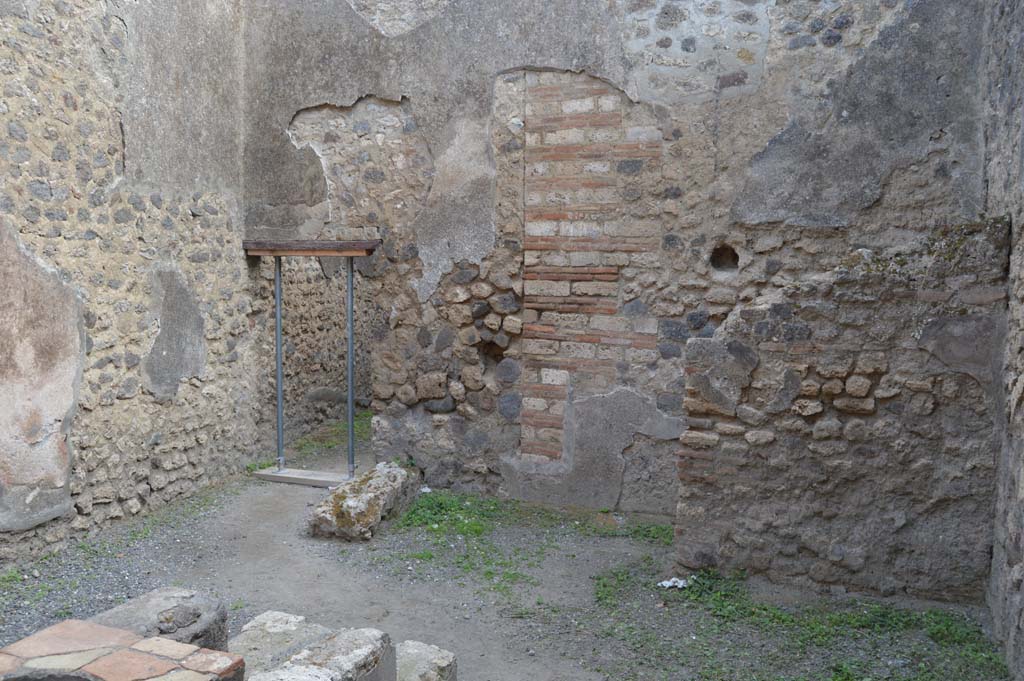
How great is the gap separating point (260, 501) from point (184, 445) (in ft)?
2.20

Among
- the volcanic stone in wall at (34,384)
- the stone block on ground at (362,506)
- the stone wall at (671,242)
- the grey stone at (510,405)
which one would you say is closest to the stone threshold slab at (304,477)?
the stone wall at (671,242)

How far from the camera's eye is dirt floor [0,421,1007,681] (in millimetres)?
3402

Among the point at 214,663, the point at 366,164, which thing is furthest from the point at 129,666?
the point at 366,164

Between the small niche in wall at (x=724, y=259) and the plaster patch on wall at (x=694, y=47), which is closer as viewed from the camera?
the plaster patch on wall at (x=694, y=47)

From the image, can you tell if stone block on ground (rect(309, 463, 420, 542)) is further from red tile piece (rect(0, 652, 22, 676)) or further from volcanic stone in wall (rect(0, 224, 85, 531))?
red tile piece (rect(0, 652, 22, 676))

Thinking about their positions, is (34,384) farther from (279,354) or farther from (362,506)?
(279,354)

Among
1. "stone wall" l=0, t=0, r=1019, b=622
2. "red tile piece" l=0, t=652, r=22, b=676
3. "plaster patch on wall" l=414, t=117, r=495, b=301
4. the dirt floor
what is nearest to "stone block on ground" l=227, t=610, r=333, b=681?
the dirt floor

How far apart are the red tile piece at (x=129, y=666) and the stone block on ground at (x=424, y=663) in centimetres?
109

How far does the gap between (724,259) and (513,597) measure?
8.33ft

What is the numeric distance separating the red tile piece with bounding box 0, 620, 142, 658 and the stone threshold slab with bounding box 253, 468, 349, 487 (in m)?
3.58

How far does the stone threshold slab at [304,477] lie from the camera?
6.14 metres

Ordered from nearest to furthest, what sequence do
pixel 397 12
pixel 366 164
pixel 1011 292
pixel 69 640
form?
1. pixel 69 640
2. pixel 1011 292
3. pixel 397 12
4. pixel 366 164

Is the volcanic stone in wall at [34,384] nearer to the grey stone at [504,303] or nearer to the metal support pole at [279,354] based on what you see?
the metal support pole at [279,354]

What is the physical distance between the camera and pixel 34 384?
4.48 meters
